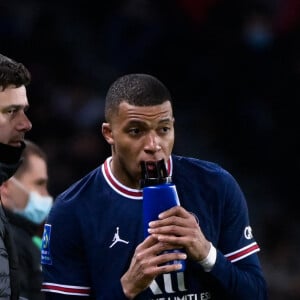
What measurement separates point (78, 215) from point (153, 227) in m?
0.49

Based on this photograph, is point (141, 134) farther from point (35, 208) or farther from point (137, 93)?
point (35, 208)

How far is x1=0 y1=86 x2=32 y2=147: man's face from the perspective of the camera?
12.2 ft

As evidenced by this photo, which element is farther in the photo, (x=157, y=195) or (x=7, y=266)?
(x=7, y=266)

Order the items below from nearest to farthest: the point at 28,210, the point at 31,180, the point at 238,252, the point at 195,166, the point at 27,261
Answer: the point at 238,252
the point at 195,166
the point at 27,261
the point at 28,210
the point at 31,180

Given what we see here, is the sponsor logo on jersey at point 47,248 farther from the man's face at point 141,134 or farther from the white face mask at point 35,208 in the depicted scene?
the white face mask at point 35,208

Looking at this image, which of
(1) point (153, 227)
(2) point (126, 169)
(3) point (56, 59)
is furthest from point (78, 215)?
(3) point (56, 59)

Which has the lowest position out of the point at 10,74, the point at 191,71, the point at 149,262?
the point at 149,262

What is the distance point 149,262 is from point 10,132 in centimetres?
80

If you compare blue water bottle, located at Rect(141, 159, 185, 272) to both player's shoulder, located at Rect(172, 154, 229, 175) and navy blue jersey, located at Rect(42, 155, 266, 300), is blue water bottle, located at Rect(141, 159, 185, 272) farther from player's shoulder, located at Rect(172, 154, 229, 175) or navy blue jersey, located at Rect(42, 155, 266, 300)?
player's shoulder, located at Rect(172, 154, 229, 175)

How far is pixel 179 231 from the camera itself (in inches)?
129

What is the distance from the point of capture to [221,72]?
9.16m

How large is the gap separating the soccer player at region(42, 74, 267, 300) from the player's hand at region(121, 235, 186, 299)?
65mm

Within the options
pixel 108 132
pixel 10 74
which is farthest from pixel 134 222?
pixel 10 74

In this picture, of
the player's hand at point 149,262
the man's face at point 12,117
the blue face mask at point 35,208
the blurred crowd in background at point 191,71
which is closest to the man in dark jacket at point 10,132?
the man's face at point 12,117
